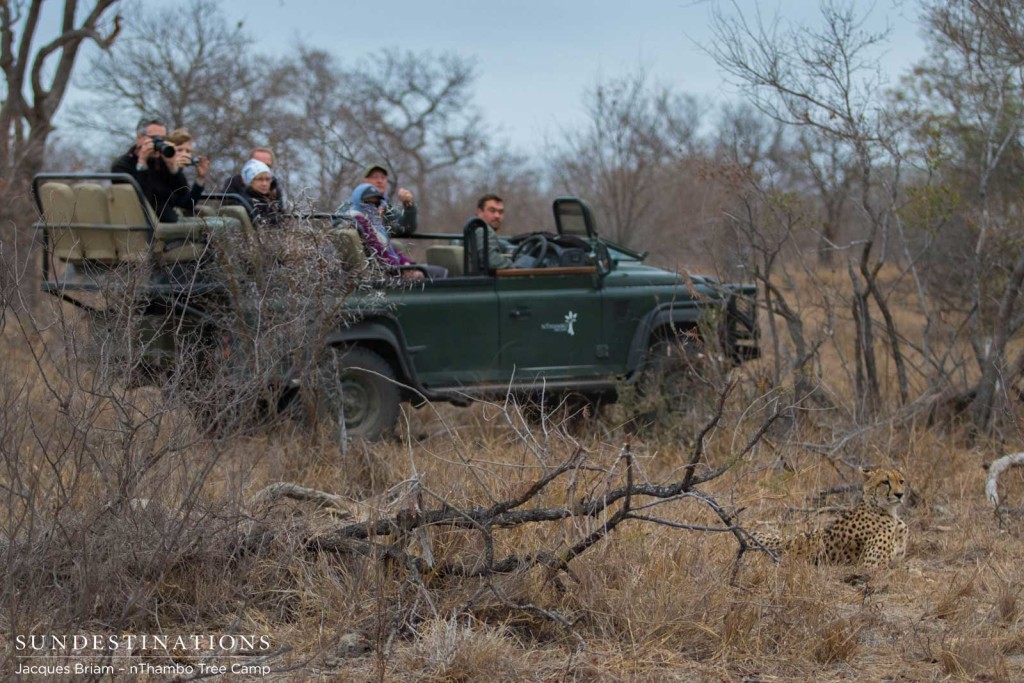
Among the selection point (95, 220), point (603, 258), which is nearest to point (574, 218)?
point (603, 258)

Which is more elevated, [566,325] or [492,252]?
[492,252]

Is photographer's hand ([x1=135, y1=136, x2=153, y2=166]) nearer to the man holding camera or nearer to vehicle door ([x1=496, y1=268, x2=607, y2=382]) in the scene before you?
the man holding camera

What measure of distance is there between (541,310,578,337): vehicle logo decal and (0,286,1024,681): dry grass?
9.59ft

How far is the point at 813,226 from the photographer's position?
28.7 ft

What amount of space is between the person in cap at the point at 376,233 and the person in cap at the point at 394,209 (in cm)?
5

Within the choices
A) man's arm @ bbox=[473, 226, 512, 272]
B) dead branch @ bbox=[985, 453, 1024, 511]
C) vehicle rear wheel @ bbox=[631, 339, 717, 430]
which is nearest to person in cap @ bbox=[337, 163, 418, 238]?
man's arm @ bbox=[473, 226, 512, 272]

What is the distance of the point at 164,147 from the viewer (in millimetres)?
7609

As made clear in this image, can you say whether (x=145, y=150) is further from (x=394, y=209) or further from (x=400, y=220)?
(x=394, y=209)

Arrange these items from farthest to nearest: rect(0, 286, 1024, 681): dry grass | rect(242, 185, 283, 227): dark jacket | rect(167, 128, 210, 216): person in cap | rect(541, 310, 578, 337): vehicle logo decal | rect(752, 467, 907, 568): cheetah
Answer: rect(541, 310, 578, 337): vehicle logo decal, rect(167, 128, 210, 216): person in cap, rect(242, 185, 283, 227): dark jacket, rect(752, 467, 907, 568): cheetah, rect(0, 286, 1024, 681): dry grass

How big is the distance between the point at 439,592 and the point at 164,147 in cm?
413

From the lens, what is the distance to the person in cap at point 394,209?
6850 mm

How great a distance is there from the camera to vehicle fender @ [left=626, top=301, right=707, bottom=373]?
8484 mm

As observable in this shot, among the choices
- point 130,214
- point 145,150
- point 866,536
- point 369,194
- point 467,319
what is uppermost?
point 145,150

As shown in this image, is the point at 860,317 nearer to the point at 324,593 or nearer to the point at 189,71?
the point at 324,593
